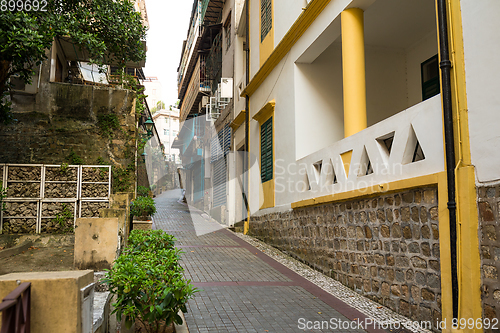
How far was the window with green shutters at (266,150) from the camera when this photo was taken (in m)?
11.1

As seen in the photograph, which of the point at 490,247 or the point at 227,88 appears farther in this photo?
the point at 227,88

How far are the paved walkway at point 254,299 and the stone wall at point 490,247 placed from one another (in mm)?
1517

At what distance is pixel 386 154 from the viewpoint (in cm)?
602

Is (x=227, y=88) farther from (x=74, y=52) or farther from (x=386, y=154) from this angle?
(x=386, y=154)

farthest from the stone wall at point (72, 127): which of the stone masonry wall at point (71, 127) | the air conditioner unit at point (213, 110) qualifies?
the air conditioner unit at point (213, 110)

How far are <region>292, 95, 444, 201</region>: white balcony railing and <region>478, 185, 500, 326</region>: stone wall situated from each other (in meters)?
0.82

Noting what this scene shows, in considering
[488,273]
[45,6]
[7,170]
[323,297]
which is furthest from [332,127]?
[7,170]

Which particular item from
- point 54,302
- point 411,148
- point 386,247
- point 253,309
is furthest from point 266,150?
point 54,302

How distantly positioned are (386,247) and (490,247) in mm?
1850

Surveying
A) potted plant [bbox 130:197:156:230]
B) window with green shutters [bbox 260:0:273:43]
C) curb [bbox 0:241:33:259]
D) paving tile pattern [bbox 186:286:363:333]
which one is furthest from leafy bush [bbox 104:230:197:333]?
window with green shutters [bbox 260:0:273:43]

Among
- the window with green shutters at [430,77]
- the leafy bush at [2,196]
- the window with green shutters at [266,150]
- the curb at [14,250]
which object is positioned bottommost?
the curb at [14,250]

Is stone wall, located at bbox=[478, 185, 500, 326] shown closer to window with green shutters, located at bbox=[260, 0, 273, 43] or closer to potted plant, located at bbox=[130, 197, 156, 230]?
window with green shutters, located at bbox=[260, 0, 273, 43]

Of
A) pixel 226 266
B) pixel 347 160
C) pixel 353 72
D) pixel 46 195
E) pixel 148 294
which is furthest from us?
pixel 46 195

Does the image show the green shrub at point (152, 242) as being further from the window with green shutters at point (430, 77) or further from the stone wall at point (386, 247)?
the window with green shutters at point (430, 77)
